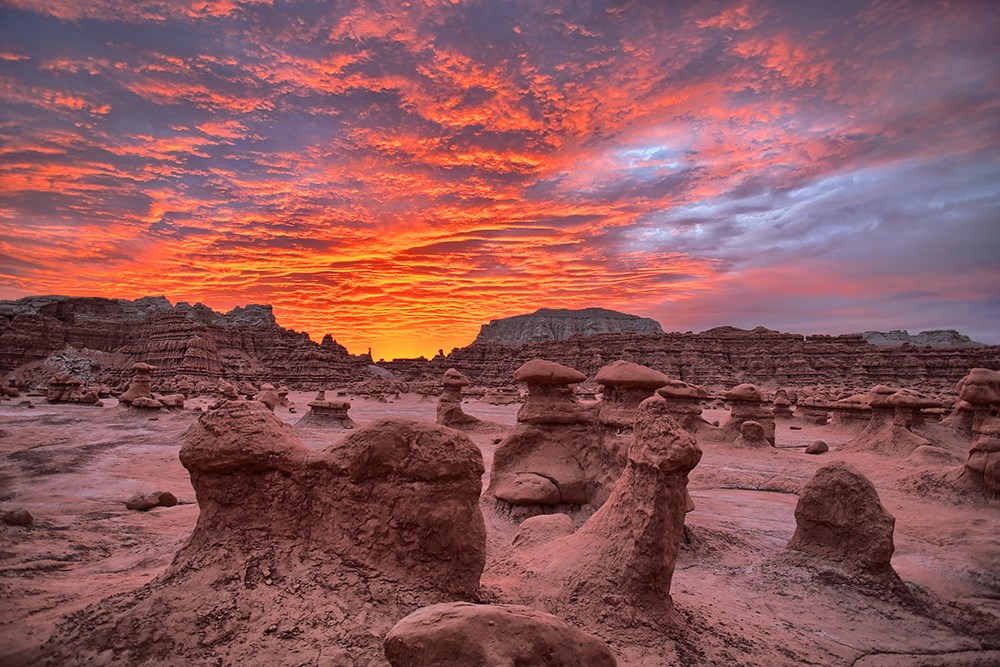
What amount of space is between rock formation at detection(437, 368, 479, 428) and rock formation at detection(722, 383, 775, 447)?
32.0 feet

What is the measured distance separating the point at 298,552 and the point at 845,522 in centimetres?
631

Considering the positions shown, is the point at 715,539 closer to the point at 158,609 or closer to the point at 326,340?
the point at 158,609

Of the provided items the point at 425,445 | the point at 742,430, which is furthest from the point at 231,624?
the point at 742,430

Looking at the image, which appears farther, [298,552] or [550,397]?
[550,397]

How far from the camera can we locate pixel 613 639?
4352mm

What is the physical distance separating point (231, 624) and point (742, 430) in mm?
16257

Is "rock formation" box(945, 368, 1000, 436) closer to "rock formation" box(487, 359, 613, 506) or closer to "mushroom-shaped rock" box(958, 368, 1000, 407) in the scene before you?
"mushroom-shaped rock" box(958, 368, 1000, 407)

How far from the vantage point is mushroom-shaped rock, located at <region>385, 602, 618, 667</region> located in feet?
8.38

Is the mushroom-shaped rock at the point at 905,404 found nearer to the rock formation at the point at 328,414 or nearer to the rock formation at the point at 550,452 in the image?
the rock formation at the point at 550,452

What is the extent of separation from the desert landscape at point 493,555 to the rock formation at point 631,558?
19mm

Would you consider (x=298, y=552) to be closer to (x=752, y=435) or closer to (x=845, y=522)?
(x=845, y=522)

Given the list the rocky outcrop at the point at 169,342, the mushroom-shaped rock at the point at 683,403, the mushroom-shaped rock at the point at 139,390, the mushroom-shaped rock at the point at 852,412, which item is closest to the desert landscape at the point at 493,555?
the mushroom-shaped rock at the point at 683,403

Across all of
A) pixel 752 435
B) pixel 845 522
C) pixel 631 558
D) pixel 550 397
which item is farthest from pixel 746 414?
pixel 631 558

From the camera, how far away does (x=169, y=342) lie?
5491cm
